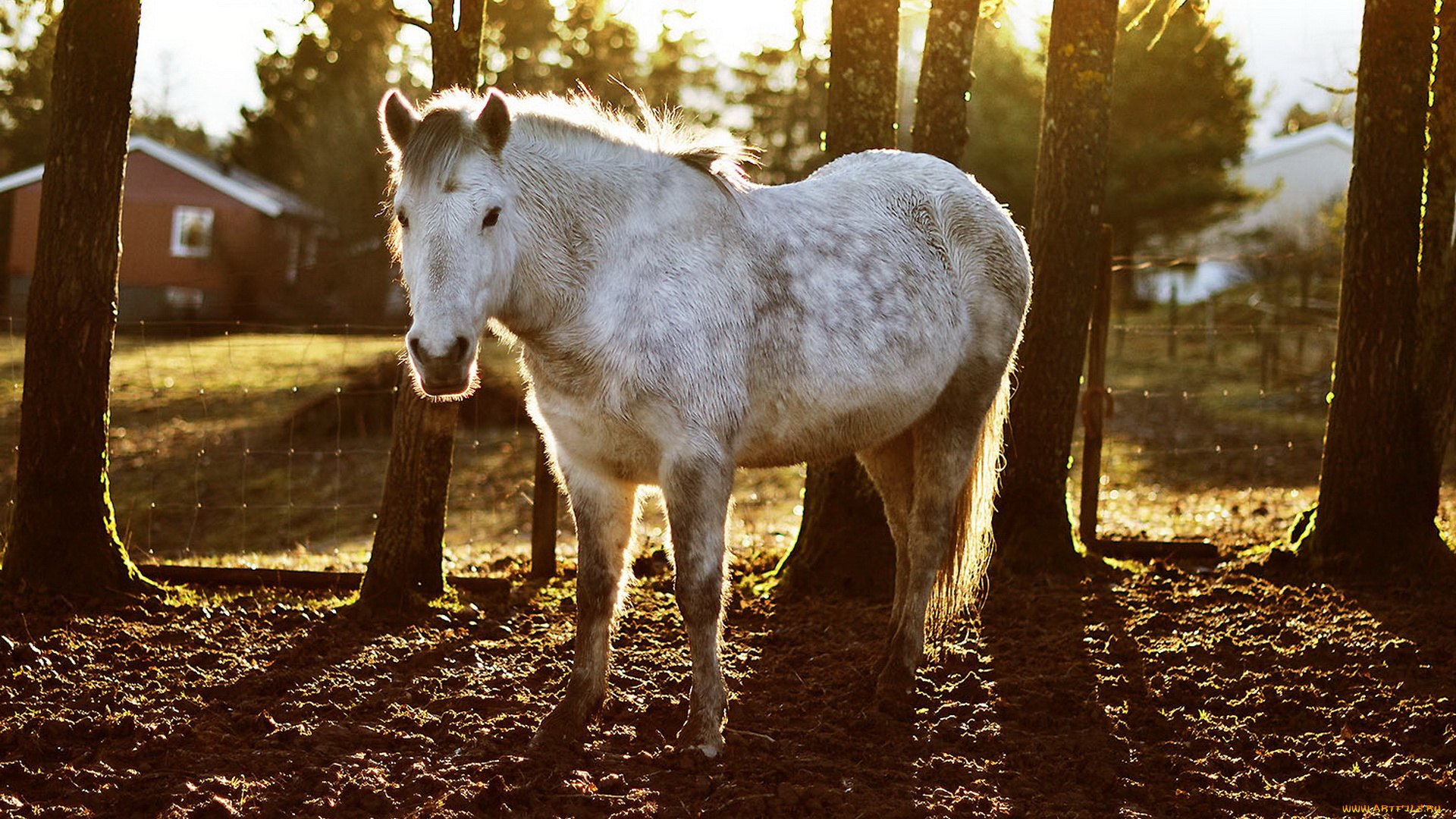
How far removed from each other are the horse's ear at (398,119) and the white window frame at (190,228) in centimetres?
3294

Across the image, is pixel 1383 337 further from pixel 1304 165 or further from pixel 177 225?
pixel 1304 165

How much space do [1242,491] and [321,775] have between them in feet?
30.9

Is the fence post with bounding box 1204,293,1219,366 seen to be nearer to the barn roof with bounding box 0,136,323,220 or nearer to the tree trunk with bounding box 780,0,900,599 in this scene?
the tree trunk with bounding box 780,0,900,599

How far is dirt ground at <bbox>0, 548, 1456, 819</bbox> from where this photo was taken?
11.9ft

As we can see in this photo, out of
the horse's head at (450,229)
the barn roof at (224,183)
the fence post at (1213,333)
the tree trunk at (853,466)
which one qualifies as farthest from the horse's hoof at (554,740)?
the barn roof at (224,183)

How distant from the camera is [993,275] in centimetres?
524

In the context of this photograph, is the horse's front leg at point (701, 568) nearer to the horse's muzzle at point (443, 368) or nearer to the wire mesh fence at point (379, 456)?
the horse's muzzle at point (443, 368)

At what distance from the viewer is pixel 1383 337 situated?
6617 millimetres

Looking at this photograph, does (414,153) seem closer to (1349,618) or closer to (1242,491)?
(1349,618)

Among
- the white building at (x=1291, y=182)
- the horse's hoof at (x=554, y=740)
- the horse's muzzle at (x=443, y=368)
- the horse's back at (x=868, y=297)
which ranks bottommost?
the horse's hoof at (x=554, y=740)

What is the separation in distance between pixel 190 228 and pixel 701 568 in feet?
112

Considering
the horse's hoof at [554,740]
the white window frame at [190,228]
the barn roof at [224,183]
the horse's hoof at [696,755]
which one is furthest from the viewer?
the white window frame at [190,228]

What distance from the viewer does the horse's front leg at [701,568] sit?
3.98 meters

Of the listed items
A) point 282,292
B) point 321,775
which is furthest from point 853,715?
point 282,292
